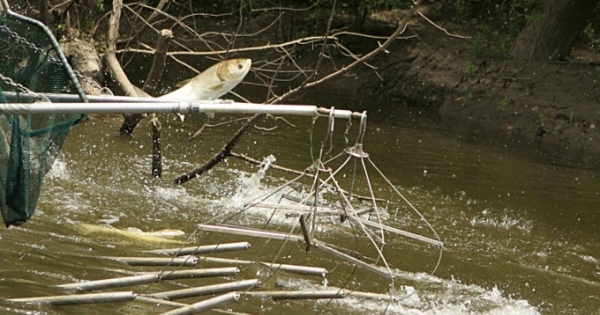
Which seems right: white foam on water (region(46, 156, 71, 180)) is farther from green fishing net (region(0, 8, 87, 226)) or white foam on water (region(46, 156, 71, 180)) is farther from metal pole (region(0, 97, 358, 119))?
metal pole (region(0, 97, 358, 119))

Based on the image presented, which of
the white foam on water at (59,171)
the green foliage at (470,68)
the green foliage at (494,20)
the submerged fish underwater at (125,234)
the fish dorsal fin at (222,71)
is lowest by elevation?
the white foam on water at (59,171)

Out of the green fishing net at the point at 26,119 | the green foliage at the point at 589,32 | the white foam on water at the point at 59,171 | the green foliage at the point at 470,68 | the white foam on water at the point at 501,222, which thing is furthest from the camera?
the green foliage at the point at 589,32

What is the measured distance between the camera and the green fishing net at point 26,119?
207 inches

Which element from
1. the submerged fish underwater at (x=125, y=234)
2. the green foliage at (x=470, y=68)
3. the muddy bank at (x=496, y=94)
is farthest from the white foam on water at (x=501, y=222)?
the green foliage at (x=470, y=68)

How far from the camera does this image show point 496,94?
58.2 feet

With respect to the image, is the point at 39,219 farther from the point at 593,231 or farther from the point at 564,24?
the point at 564,24

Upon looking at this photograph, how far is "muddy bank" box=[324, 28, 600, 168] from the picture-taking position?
16.0 meters

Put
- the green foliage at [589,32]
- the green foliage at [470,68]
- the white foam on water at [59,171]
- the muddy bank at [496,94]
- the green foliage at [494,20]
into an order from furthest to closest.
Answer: the green foliage at [494,20] → the green foliage at [589,32] → the green foliage at [470,68] → the muddy bank at [496,94] → the white foam on water at [59,171]

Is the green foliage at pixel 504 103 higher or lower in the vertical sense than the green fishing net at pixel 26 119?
lower

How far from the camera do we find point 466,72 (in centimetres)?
1858

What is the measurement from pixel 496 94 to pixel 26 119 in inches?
536

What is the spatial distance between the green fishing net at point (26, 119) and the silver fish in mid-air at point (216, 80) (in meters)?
0.61

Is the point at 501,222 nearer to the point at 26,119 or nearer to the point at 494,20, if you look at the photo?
the point at 26,119

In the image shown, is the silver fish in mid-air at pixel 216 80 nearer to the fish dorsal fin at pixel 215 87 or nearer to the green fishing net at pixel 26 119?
the fish dorsal fin at pixel 215 87
